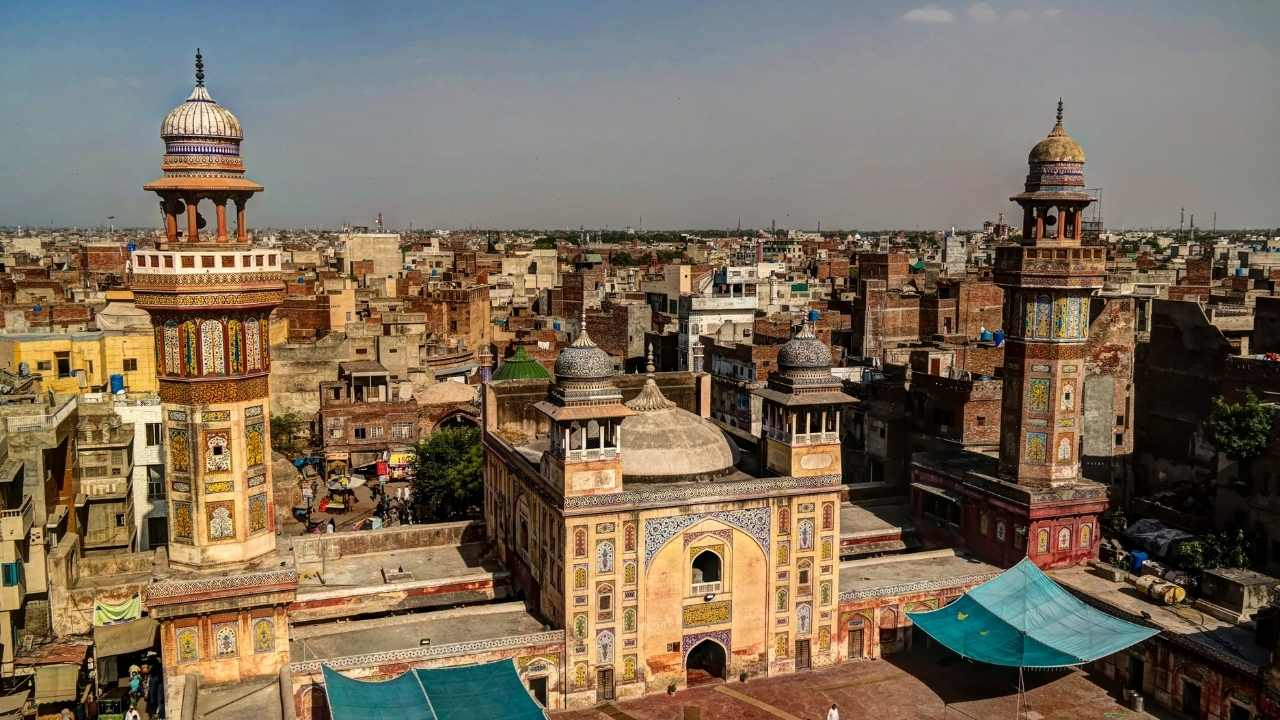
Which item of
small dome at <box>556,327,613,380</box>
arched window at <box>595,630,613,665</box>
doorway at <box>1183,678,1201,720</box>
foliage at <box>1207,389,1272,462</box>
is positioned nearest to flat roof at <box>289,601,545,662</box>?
arched window at <box>595,630,613,665</box>

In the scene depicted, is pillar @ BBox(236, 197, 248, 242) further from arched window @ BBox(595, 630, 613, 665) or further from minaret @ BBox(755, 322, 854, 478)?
minaret @ BBox(755, 322, 854, 478)

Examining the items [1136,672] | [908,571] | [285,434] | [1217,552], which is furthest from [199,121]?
[285,434]

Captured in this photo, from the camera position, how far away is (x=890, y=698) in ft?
71.3

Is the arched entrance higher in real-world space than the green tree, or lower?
lower

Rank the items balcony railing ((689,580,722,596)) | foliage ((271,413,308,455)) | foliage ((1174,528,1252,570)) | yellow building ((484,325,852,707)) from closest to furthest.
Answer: yellow building ((484,325,852,707)) < balcony railing ((689,580,722,596)) < foliage ((1174,528,1252,570)) < foliage ((271,413,308,455))

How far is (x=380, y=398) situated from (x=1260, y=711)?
36286 mm

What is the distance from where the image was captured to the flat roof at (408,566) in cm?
2469

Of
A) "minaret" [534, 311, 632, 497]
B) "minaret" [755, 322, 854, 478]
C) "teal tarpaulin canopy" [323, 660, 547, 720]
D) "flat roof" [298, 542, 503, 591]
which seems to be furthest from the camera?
"flat roof" [298, 542, 503, 591]

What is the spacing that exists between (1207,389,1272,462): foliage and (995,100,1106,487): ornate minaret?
473 cm

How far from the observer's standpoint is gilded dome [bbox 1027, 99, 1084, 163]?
25.6 metres

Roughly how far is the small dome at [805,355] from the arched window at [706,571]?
15.2ft

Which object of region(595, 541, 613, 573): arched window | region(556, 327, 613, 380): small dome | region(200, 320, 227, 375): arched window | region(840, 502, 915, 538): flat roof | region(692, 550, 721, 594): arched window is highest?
region(200, 320, 227, 375): arched window

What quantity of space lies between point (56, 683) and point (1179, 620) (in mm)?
23735

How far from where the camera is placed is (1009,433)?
25875mm
